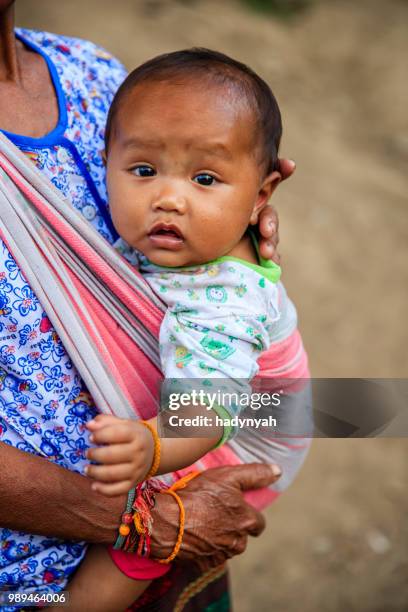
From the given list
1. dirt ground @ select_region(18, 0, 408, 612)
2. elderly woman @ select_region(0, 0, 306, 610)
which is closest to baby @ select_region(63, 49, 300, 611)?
elderly woman @ select_region(0, 0, 306, 610)

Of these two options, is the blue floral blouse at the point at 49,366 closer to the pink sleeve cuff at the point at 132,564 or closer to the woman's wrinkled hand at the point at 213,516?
the pink sleeve cuff at the point at 132,564

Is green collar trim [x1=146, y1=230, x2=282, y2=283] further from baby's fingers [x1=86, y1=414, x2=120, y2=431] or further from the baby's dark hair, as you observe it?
baby's fingers [x1=86, y1=414, x2=120, y2=431]

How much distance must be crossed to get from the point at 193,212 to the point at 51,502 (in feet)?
2.04

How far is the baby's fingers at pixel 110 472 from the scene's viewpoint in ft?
3.96

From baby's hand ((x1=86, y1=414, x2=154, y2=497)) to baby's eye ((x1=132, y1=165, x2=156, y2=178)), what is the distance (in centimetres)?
53

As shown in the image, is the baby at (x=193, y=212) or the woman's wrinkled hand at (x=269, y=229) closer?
the baby at (x=193, y=212)

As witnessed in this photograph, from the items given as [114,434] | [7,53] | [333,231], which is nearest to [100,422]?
[114,434]

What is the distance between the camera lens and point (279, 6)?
26.3 ft

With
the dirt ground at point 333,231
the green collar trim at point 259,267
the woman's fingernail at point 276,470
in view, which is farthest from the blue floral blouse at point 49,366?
the dirt ground at point 333,231

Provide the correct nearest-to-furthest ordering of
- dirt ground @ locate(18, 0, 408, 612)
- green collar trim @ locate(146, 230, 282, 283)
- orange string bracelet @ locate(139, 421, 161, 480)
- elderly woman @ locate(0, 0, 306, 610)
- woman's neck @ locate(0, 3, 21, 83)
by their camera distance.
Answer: orange string bracelet @ locate(139, 421, 161, 480)
elderly woman @ locate(0, 0, 306, 610)
green collar trim @ locate(146, 230, 282, 283)
woman's neck @ locate(0, 3, 21, 83)
dirt ground @ locate(18, 0, 408, 612)

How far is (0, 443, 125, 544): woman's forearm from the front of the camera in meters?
1.42

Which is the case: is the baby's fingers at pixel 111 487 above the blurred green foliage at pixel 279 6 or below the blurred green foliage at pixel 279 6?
below

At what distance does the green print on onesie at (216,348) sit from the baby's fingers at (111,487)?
0.31 metres

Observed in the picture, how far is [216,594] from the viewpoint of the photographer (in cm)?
204
